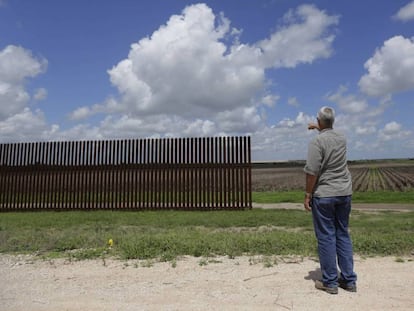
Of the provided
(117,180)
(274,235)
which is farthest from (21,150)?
(274,235)

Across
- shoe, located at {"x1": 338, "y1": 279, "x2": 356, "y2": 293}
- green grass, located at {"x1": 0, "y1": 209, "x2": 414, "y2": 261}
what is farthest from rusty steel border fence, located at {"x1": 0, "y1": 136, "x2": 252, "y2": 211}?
shoe, located at {"x1": 338, "y1": 279, "x2": 356, "y2": 293}

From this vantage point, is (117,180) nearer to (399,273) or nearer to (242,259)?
(242,259)

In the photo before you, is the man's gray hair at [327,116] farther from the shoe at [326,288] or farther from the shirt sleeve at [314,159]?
the shoe at [326,288]

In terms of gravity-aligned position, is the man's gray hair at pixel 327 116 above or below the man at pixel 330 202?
above

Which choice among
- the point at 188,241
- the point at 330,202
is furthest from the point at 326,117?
the point at 188,241

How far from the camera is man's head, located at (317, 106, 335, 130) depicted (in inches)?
167

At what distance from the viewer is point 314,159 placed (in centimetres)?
405

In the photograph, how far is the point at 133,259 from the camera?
5.48 meters

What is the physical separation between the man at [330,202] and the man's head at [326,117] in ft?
0.49

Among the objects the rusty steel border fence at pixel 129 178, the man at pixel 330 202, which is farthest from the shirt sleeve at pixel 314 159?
the rusty steel border fence at pixel 129 178

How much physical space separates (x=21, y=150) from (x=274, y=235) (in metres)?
11.4

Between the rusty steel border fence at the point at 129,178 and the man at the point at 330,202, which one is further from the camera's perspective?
the rusty steel border fence at the point at 129,178

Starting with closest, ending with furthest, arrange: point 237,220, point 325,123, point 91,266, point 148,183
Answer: point 325,123 → point 91,266 → point 237,220 → point 148,183

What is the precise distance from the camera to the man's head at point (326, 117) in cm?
424
